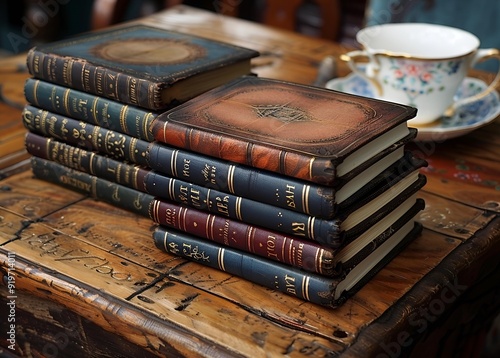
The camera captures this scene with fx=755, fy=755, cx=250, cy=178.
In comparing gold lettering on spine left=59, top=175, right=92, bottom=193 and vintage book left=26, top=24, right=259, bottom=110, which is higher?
vintage book left=26, top=24, right=259, bottom=110

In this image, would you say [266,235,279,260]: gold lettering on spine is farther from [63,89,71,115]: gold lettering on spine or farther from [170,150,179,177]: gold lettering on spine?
[63,89,71,115]: gold lettering on spine

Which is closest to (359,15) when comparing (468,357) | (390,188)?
(468,357)

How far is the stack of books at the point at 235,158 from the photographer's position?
2.10 ft

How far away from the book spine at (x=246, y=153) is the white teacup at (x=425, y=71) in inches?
15.9

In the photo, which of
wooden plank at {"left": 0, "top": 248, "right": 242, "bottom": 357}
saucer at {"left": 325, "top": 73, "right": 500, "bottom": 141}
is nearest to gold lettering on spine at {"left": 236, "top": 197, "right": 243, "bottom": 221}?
wooden plank at {"left": 0, "top": 248, "right": 242, "bottom": 357}

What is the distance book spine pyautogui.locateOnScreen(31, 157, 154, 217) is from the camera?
2.70ft

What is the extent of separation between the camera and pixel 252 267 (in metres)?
0.69

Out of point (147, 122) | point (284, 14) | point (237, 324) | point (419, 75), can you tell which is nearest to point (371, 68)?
point (419, 75)

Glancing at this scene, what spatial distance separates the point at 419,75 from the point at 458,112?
119 mm

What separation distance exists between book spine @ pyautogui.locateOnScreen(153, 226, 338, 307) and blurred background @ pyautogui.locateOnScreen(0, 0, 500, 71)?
1.03 m

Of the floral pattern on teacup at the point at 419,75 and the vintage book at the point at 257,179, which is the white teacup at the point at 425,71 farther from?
the vintage book at the point at 257,179

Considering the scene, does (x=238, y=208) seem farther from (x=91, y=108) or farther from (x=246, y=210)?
(x=91, y=108)

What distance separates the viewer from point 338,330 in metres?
0.63

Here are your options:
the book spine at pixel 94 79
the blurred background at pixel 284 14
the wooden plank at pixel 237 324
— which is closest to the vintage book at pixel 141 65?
the book spine at pixel 94 79
